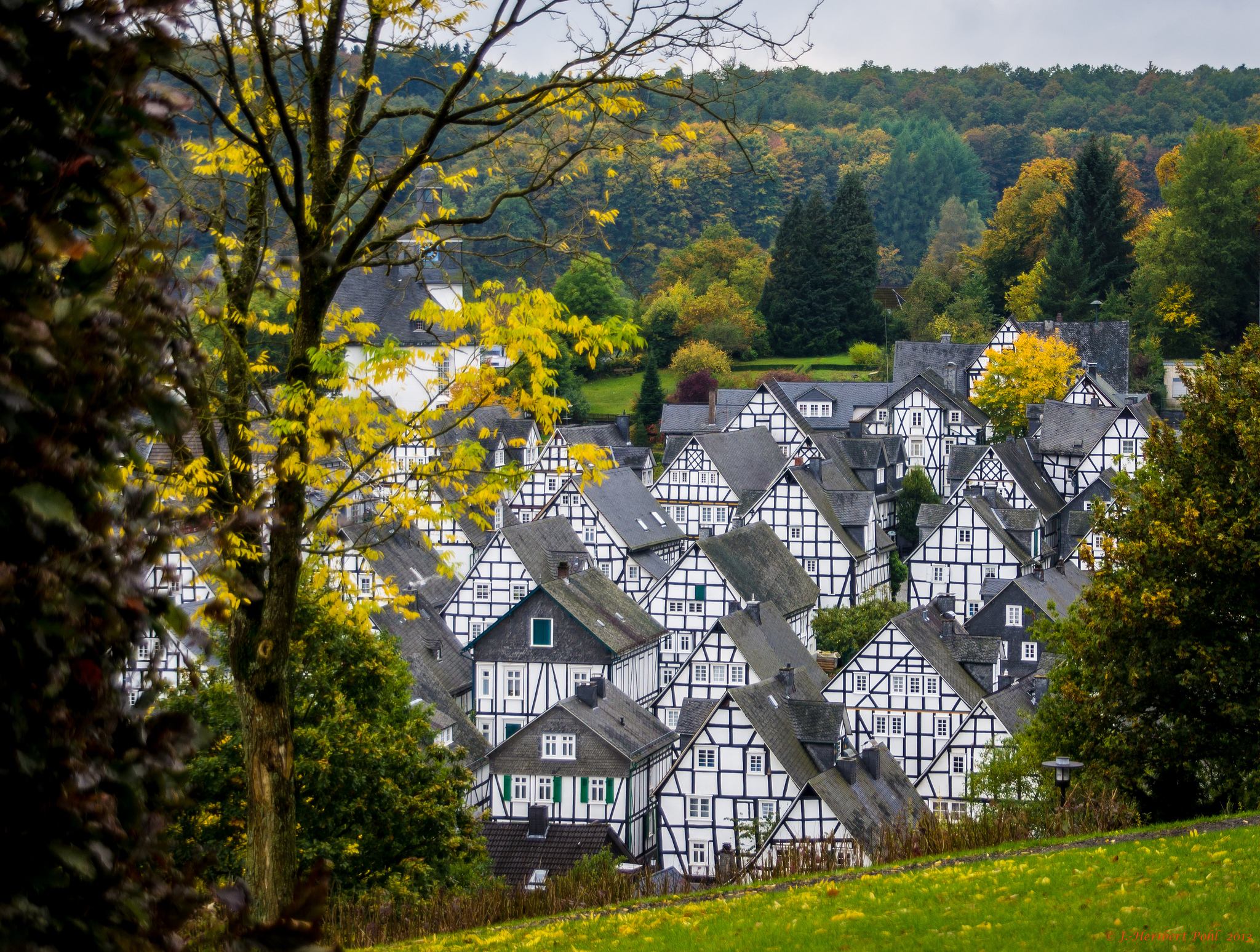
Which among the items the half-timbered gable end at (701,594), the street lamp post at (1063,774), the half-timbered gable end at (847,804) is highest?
the half-timbered gable end at (701,594)

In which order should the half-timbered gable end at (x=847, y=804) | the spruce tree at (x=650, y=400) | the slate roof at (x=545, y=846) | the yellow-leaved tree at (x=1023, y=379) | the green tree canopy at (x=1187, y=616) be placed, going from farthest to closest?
the spruce tree at (x=650, y=400) < the yellow-leaved tree at (x=1023, y=379) < the slate roof at (x=545, y=846) < the half-timbered gable end at (x=847, y=804) < the green tree canopy at (x=1187, y=616)

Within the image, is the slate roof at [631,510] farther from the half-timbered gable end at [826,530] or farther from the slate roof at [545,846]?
the slate roof at [545,846]

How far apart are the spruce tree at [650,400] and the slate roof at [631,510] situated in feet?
71.4

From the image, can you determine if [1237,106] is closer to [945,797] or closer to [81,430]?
[945,797]

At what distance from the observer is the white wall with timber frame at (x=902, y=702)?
126ft

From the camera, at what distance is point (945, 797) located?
35.2 meters

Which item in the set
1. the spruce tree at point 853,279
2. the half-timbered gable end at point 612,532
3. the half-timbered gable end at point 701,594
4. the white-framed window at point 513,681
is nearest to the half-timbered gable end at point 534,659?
the white-framed window at point 513,681

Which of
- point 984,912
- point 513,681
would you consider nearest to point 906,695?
point 513,681

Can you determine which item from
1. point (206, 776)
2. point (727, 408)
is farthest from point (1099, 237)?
point (206, 776)

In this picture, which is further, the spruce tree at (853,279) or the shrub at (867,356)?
the spruce tree at (853,279)

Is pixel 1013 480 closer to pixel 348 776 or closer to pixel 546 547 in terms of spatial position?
pixel 546 547

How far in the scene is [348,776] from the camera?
19.3 m

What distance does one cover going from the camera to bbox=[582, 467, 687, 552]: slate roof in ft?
187

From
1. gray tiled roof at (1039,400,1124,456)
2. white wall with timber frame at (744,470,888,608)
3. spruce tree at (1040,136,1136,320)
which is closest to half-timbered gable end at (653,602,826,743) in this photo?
white wall with timber frame at (744,470,888,608)
